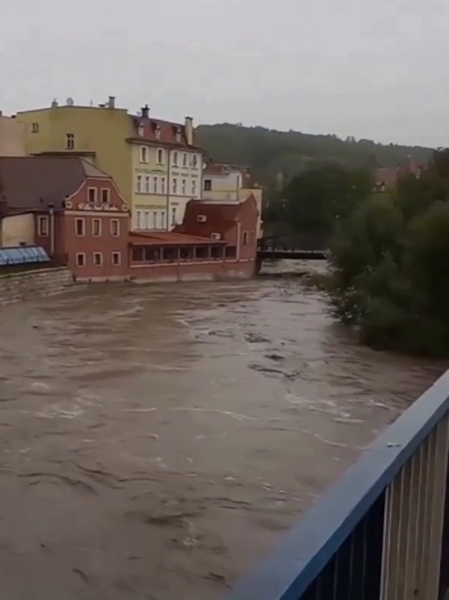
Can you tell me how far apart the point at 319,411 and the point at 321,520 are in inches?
417

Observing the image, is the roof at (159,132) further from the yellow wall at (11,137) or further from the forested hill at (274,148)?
the forested hill at (274,148)

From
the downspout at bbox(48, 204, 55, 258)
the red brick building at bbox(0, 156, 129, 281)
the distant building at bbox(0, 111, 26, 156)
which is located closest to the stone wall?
the red brick building at bbox(0, 156, 129, 281)

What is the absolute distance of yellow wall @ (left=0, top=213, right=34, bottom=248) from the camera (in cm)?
2603

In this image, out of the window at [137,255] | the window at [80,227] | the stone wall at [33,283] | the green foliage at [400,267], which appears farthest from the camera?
the window at [137,255]

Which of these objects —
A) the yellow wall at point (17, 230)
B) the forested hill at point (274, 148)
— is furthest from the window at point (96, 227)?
the forested hill at point (274, 148)

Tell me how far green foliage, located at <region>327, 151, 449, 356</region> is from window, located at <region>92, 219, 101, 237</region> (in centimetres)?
1045

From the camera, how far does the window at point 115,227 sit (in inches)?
1131

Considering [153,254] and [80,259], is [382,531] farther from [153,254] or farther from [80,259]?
[153,254]

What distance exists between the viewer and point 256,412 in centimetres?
1120

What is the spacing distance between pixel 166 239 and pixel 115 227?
301 cm

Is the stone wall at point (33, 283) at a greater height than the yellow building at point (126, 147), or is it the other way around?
the yellow building at point (126, 147)

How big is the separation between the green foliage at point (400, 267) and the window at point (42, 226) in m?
10.9

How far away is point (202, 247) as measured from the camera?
32781 millimetres

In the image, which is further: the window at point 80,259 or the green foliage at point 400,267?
the window at point 80,259
